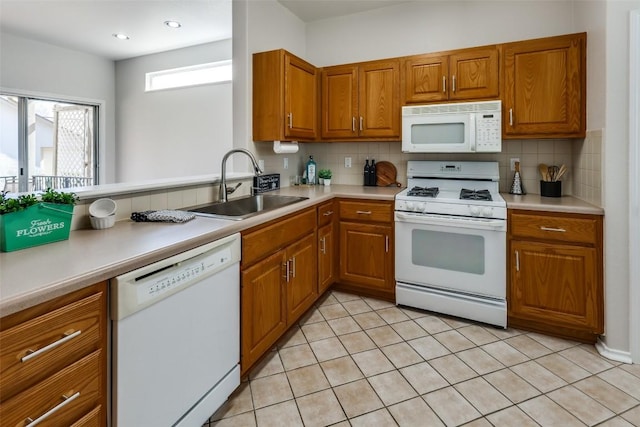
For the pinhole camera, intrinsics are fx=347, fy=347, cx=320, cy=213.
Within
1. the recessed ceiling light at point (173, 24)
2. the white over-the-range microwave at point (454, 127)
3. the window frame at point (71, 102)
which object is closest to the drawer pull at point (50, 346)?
the white over-the-range microwave at point (454, 127)

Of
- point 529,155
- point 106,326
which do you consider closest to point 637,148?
point 529,155

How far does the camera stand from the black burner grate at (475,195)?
2.55m

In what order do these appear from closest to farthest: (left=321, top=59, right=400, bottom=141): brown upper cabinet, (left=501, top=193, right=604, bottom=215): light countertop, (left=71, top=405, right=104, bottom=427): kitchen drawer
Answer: (left=71, top=405, right=104, bottom=427): kitchen drawer, (left=501, top=193, right=604, bottom=215): light countertop, (left=321, top=59, right=400, bottom=141): brown upper cabinet

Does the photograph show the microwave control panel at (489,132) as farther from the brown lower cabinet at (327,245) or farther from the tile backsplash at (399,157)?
the brown lower cabinet at (327,245)

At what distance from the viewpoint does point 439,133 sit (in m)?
2.81

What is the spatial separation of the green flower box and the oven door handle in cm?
210

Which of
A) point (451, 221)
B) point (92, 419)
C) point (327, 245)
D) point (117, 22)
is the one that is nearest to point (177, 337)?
point (92, 419)

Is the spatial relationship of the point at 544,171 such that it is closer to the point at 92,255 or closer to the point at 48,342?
the point at 92,255

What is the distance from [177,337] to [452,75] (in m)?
2.68

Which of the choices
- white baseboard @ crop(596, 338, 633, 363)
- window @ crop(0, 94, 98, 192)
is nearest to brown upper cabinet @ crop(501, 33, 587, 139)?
white baseboard @ crop(596, 338, 633, 363)

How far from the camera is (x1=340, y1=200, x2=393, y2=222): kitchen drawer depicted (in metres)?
2.77

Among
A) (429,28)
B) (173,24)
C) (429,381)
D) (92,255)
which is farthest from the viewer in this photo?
(173,24)

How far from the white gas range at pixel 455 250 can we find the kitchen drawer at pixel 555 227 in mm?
87

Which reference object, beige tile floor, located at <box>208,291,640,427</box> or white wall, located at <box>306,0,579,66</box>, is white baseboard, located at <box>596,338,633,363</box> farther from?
white wall, located at <box>306,0,579,66</box>
